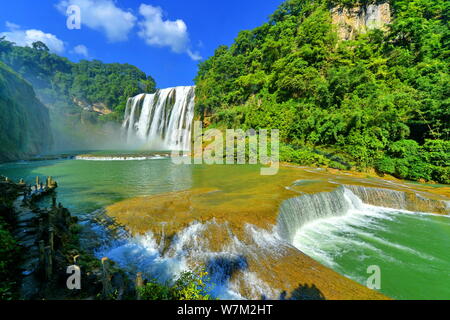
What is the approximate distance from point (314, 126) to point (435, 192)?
10.2m

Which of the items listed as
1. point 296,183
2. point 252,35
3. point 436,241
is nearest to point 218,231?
point 296,183

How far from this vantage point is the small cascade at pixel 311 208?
269 inches

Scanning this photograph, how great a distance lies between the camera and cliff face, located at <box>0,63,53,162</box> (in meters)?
20.5

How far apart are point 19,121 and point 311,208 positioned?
33856 mm

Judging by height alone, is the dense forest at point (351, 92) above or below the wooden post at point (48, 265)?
above

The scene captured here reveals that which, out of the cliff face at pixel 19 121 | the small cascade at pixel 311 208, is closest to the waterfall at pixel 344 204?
the small cascade at pixel 311 208

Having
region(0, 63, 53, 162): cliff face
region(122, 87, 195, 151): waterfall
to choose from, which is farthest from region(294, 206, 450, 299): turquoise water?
region(0, 63, 53, 162): cliff face

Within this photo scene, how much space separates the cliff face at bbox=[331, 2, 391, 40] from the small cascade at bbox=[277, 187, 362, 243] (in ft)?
93.8

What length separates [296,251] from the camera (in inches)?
203

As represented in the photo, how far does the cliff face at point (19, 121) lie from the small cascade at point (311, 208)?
29026mm

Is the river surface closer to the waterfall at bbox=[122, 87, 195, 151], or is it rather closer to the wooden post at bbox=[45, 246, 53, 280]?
the wooden post at bbox=[45, 246, 53, 280]

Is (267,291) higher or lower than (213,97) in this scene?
lower

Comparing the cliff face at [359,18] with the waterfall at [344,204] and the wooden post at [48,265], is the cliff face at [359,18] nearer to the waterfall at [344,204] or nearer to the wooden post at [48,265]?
the waterfall at [344,204]
